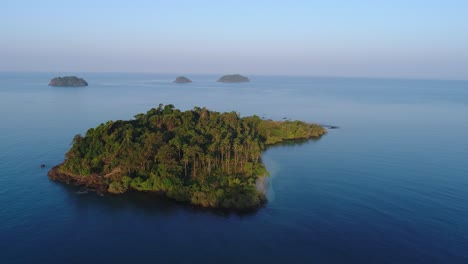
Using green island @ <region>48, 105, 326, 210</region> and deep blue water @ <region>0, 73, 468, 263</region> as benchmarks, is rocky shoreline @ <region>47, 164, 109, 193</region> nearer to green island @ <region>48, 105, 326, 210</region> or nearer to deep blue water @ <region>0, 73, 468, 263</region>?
green island @ <region>48, 105, 326, 210</region>

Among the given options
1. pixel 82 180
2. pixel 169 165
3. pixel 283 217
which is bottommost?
pixel 82 180

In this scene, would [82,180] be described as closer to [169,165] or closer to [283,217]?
[169,165]

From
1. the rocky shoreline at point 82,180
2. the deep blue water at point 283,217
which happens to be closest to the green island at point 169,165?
the rocky shoreline at point 82,180

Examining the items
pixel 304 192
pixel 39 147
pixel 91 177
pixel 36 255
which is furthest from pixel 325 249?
pixel 39 147

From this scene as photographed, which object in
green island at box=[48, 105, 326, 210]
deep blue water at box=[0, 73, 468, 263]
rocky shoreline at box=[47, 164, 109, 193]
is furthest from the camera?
rocky shoreline at box=[47, 164, 109, 193]

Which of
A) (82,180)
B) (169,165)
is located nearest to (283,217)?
(169,165)

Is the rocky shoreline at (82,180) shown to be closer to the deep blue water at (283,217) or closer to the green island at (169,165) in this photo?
the green island at (169,165)

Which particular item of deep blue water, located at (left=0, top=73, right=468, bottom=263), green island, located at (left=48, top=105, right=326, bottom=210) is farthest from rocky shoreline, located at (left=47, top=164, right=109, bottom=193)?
deep blue water, located at (left=0, top=73, right=468, bottom=263)

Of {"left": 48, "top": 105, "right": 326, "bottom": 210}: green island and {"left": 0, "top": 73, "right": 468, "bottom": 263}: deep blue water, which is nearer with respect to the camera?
{"left": 0, "top": 73, "right": 468, "bottom": 263}: deep blue water

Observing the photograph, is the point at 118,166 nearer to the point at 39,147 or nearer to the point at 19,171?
the point at 19,171
